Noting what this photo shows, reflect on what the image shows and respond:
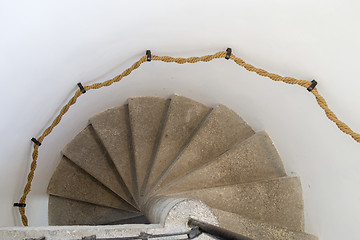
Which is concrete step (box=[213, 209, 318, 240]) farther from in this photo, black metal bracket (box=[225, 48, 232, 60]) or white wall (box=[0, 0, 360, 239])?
black metal bracket (box=[225, 48, 232, 60])

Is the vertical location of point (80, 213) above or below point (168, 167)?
below

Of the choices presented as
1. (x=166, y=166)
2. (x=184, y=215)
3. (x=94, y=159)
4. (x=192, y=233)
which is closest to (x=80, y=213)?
(x=94, y=159)

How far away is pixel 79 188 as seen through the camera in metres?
4.73

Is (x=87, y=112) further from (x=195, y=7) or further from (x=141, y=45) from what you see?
(x=195, y=7)

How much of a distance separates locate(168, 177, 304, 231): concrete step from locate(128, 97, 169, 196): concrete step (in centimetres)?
113

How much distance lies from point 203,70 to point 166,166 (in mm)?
1346

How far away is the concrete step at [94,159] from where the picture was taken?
4.62m

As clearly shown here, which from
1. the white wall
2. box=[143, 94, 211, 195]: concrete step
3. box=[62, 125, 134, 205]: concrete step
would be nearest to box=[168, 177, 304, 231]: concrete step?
the white wall

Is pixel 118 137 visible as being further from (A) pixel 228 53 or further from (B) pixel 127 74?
(A) pixel 228 53

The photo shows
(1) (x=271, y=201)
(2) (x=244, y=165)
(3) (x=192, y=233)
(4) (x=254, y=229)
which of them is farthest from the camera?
(2) (x=244, y=165)

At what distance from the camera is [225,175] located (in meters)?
4.39

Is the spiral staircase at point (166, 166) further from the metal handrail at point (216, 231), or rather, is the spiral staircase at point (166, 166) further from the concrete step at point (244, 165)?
the metal handrail at point (216, 231)

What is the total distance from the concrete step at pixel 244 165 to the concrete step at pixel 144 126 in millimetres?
516

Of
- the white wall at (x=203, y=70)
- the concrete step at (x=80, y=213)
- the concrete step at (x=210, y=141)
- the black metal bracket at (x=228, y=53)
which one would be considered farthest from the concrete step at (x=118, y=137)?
the black metal bracket at (x=228, y=53)
